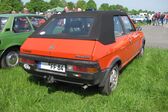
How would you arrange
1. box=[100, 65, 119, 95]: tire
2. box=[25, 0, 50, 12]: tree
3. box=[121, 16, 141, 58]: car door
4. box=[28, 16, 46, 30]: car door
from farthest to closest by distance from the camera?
box=[25, 0, 50, 12]: tree
box=[28, 16, 46, 30]: car door
box=[121, 16, 141, 58]: car door
box=[100, 65, 119, 95]: tire

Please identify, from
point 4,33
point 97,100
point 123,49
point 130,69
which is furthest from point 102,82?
point 4,33

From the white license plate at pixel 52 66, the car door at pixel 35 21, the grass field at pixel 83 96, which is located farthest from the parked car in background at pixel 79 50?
the car door at pixel 35 21

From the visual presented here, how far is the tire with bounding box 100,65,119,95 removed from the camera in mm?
4797

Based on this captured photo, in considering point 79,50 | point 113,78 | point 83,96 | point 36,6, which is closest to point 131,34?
point 113,78

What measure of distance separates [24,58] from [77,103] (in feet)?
4.56

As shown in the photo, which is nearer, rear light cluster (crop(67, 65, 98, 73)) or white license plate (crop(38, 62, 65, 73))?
rear light cluster (crop(67, 65, 98, 73))

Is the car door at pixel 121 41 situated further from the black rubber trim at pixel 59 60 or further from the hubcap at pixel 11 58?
the hubcap at pixel 11 58

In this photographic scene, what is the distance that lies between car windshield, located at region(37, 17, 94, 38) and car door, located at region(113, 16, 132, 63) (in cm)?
67

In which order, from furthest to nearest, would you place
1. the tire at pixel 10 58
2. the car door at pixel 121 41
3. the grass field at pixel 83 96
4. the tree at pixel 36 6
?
the tree at pixel 36 6
the tire at pixel 10 58
the car door at pixel 121 41
the grass field at pixel 83 96

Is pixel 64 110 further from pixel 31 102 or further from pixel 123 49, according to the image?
pixel 123 49

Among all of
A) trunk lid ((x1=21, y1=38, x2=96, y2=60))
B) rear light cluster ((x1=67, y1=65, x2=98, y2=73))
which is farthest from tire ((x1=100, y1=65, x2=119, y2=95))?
trunk lid ((x1=21, y1=38, x2=96, y2=60))

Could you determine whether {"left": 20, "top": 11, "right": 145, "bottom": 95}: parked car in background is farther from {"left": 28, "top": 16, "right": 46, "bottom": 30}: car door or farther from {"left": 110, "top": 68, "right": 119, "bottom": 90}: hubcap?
{"left": 28, "top": 16, "right": 46, "bottom": 30}: car door

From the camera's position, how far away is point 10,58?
700 centimetres

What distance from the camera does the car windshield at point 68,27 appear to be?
16.0 ft
